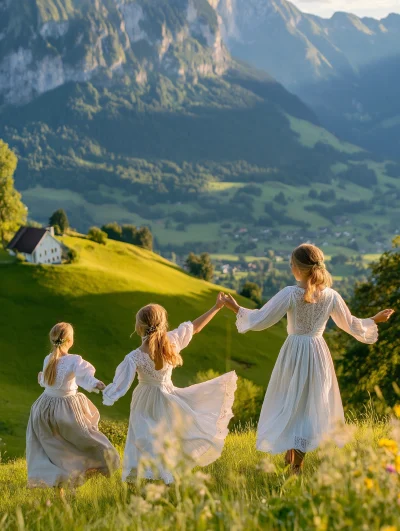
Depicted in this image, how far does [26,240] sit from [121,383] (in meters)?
61.0

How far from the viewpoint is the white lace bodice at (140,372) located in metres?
9.05

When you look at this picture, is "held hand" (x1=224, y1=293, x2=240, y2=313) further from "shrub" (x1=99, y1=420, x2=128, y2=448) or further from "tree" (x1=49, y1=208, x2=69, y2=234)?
"tree" (x1=49, y1=208, x2=69, y2=234)

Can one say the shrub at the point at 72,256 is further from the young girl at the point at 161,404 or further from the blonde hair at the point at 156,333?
the blonde hair at the point at 156,333

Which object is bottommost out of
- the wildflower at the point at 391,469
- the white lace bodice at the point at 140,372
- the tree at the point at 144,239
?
the white lace bodice at the point at 140,372

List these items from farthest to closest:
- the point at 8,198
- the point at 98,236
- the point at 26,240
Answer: the point at 98,236 → the point at 26,240 → the point at 8,198

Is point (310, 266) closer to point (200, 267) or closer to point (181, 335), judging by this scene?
point (181, 335)

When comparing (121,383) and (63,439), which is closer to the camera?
(121,383)

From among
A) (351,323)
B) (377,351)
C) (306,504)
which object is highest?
(377,351)

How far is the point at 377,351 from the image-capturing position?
27359 millimetres

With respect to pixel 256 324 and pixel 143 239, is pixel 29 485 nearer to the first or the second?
pixel 256 324

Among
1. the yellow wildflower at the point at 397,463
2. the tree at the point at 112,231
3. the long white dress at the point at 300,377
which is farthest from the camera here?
the tree at the point at 112,231

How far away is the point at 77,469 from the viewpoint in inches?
402

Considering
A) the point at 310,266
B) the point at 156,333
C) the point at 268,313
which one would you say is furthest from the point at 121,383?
the point at 310,266

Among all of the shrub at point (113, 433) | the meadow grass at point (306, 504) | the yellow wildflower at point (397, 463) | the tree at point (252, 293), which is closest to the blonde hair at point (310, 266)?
the meadow grass at point (306, 504)
